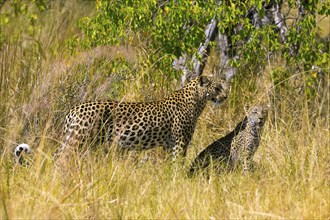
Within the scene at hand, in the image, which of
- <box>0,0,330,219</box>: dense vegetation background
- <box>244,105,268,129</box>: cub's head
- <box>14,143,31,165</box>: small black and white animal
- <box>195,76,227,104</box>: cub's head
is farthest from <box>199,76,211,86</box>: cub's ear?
<box>14,143,31,165</box>: small black and white animal

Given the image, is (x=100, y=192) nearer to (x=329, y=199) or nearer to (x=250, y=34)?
(x=329, y=199)

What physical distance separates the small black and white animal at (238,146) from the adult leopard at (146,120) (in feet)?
Result: 1.07

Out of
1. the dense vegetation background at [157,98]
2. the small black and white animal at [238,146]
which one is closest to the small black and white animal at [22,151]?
the dense vegetation background at [157,98]

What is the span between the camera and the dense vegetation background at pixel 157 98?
5.75 metres

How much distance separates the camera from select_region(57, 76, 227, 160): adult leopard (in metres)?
7.32

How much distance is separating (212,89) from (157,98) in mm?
864

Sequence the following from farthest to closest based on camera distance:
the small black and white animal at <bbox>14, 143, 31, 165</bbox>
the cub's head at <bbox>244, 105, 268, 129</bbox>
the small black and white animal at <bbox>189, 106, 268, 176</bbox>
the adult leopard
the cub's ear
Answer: the cub's ear
the cub's head at <bbox>244, 105, 268, 129</bbox>
the small black and white animal at <bbox>189, 106, 268, 176</bbox>
the adult leopard
the small black and white animal at <bbox>14, 143, 31, 165</bbox>

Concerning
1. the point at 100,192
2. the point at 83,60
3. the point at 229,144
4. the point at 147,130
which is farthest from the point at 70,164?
the point at 83,60

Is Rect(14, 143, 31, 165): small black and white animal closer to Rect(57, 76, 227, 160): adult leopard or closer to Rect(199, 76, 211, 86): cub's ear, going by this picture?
Rect(57, 76, 227, 160): adult leopard

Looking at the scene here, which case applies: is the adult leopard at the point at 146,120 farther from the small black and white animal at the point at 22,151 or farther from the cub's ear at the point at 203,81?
the small black and white animal at the point at 22,151

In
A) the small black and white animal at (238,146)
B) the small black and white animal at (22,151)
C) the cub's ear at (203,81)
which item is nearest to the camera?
the small black and white animal at (22,151)

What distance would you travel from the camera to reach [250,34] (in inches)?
343

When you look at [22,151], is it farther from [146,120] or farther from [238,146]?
[238,146]

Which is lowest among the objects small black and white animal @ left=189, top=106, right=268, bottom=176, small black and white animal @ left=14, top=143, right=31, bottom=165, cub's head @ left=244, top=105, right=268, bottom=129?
small black and white animal @ left=14, top=143, right=31, bottom=165
